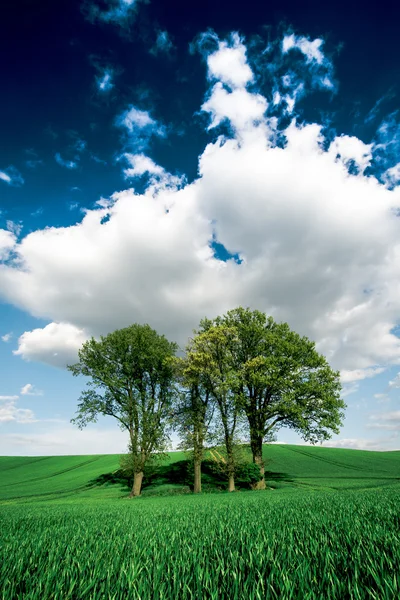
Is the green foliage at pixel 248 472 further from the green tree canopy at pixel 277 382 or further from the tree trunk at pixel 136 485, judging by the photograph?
the tree trunk at pixel 136 485

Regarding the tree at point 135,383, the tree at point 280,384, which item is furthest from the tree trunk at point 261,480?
the tree at point 135,383

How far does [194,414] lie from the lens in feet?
111

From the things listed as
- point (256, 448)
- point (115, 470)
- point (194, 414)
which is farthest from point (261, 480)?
point (115, 470)

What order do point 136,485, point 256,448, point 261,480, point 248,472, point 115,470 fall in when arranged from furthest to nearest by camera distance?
point 115,470
point 136,485
point 256,448
point 261,480
point 248,472

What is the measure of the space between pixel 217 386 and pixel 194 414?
178 inches

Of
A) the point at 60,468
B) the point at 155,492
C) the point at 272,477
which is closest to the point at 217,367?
the point at 155,492

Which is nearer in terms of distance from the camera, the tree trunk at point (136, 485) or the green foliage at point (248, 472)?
the green foliage at point (248, 472)

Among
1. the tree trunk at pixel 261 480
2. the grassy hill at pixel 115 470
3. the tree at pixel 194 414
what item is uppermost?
the tree at pixel 194 414

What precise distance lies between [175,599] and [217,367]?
1258 inches

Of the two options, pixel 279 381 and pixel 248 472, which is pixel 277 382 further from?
pixel 248 472

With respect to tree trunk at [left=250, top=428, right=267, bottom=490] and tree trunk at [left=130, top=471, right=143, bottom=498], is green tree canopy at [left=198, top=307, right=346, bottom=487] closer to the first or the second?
tree trunk at [left=250, top=428, right=267, bottom=490]

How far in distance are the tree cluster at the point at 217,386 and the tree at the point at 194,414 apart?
106 mm

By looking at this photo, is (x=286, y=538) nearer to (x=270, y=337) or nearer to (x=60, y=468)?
(x=270, y=337)

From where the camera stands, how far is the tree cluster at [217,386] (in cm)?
3222
